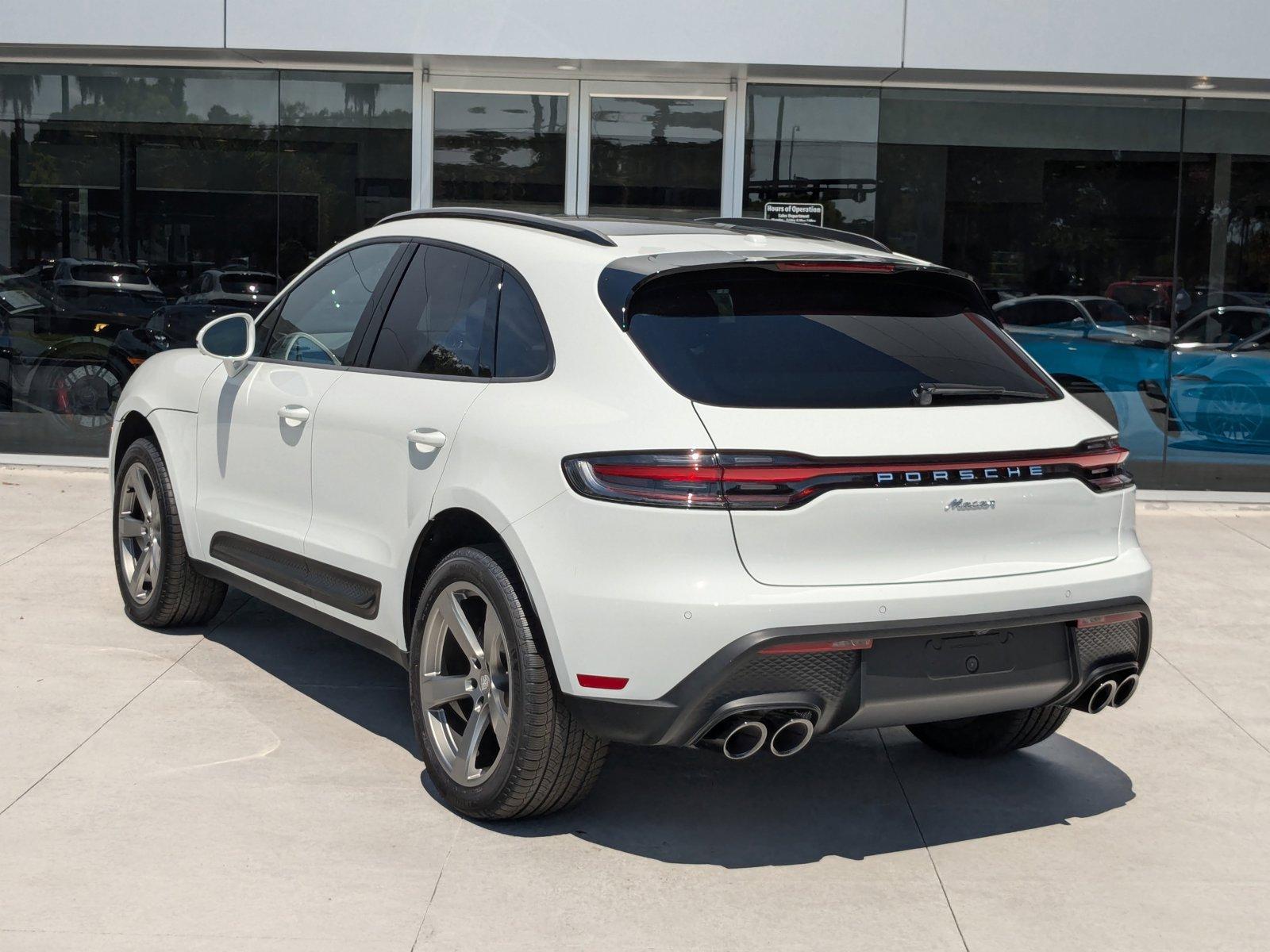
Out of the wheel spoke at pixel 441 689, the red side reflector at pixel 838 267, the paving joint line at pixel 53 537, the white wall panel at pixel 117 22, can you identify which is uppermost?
the white wall panel at pixel 117 22

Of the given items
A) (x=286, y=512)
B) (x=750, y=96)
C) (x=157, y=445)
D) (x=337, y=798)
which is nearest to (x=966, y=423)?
(x=337, y=798)

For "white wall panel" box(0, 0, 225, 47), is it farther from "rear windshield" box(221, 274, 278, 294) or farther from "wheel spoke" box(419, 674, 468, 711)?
"wheel spoke" box(419, 674, 468, 711)

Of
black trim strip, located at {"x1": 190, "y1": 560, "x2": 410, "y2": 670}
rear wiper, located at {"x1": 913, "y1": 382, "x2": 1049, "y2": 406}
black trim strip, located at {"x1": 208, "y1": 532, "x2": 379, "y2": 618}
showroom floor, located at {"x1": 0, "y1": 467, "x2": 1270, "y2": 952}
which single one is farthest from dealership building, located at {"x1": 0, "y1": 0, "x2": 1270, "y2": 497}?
rear wiper, located at {"x1": 913, "y1": 382, "x2": 1049, "y2": 406}

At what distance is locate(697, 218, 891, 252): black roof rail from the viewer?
5051mm

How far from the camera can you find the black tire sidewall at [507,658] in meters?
4.08

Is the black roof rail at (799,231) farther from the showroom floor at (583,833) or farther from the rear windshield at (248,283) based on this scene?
the rear windshield at (248,283)

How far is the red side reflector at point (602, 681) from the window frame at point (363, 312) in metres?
1.73

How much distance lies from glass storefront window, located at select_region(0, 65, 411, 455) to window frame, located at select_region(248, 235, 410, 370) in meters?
5.72

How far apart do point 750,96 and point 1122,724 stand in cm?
685

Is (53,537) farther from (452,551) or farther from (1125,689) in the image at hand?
(1125,689)

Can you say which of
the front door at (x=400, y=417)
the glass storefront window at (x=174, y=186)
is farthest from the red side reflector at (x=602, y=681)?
the glass storefront window at (x=174, y=186)

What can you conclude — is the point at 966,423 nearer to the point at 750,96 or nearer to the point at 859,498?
the point at 859,498

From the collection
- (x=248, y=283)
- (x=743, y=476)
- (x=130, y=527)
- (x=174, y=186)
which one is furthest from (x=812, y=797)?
(x=174, y=186)

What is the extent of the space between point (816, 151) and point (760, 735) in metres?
8.21
